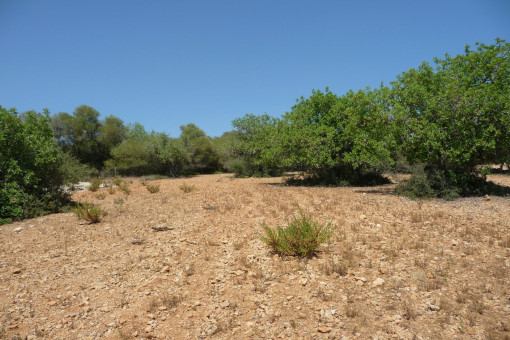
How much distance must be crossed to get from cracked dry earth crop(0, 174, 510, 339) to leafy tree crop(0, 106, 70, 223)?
2218mm

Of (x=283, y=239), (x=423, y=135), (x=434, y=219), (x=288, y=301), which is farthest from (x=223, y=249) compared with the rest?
(x=423, y=135)

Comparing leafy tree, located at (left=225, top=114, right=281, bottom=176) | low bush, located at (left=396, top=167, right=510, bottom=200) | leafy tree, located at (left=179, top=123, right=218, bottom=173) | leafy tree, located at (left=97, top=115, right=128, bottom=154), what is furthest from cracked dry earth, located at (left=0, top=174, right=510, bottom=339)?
leafy tree, located at (left=97, top=115, right=128, bottom=154)

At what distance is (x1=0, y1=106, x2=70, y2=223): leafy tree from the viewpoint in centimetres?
955

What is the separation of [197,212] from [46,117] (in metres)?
7.37

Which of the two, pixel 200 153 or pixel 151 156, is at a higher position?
pixel 200 153

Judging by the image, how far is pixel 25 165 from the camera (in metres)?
10.1

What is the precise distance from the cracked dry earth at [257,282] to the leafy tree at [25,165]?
2218 millimetres

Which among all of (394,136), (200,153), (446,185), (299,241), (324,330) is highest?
(200,153)

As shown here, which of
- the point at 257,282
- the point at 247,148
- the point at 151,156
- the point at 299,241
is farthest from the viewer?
the point at 151,156

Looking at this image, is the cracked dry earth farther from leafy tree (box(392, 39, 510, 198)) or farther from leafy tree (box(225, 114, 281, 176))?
leafy tree (box(225, 114, 281, 176))

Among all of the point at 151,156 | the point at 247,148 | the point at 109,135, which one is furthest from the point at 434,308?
the point at 109,135

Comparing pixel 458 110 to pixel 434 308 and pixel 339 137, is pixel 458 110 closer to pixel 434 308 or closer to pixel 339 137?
pixel 339 137

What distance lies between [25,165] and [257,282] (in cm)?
1039

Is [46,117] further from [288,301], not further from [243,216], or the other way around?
[288,301]
